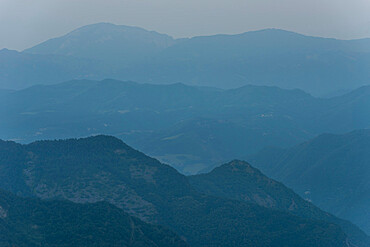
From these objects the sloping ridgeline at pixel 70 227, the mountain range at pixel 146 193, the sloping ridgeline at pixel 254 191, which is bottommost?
the sloping ridgeline at pixel 254 191

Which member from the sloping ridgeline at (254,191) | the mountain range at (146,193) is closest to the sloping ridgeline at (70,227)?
the mountain range at (146,193)

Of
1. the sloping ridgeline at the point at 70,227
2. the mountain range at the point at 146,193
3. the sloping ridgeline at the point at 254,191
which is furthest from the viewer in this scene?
the sloping ridgeline at the point at 254,191

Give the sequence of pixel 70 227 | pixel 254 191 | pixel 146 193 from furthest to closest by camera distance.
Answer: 1. pixel 254 191
2. pixel 146 193
3. pixel 70 227

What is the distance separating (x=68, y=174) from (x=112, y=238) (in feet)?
141

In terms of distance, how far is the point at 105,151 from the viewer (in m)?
155

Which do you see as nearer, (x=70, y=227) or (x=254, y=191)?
(x=70, y=227)

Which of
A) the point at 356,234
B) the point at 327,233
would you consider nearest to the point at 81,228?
the point at 327,233

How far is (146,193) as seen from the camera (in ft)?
467

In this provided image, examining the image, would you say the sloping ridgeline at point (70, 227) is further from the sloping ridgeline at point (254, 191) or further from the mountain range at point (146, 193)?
the sloping ridgeline at point (254, 191)

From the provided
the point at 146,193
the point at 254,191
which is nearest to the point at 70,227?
the point at 146,193

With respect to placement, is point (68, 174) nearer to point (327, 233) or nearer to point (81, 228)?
point (81, 228)

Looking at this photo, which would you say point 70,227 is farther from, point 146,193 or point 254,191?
point 254,191

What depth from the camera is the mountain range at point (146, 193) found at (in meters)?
129

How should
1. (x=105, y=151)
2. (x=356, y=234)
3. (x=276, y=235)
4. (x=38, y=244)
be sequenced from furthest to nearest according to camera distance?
1. (x=356, y=234)
2. (x=105, y=151)
3. (x=276, y=235)
4. (x=38, y=244)
